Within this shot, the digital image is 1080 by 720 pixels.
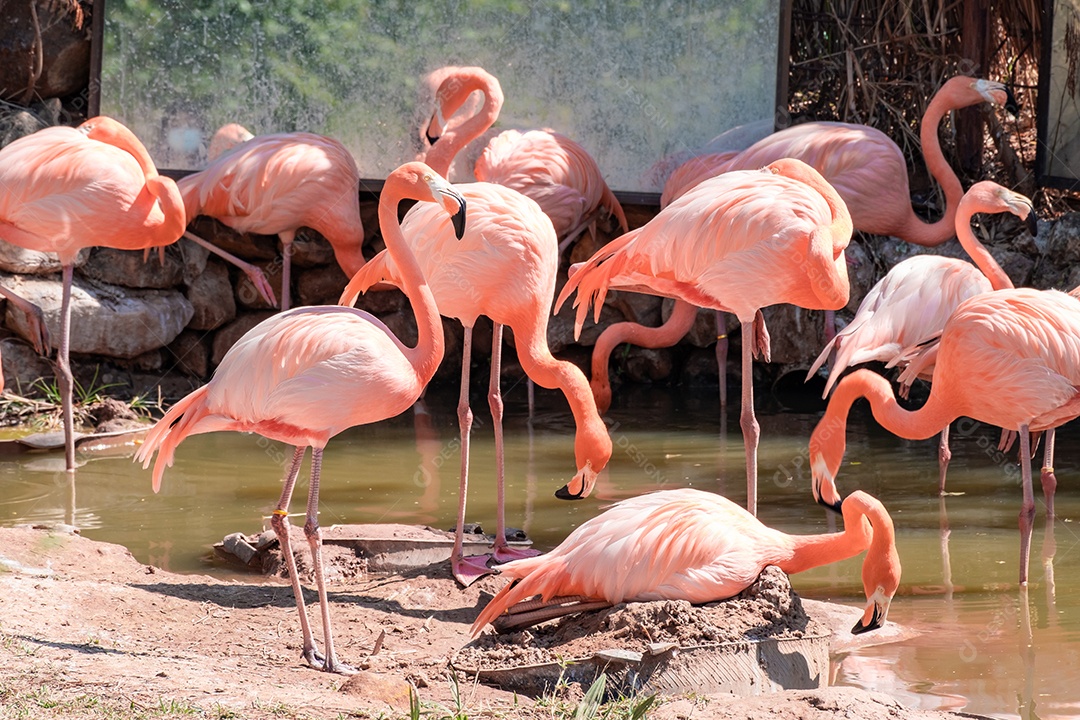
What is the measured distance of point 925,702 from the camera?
Result: 3510mm

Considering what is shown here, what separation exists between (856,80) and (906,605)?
5551 millimetres

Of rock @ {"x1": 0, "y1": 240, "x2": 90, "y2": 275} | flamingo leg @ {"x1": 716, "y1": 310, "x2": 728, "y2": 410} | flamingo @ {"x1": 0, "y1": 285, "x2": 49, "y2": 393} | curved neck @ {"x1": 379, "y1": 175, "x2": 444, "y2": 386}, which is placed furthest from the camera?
flamingo leg @ {"x1": 716, "y1": 310, "x2": 728, "y2": 410}

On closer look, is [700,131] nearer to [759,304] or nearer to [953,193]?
[953,193]

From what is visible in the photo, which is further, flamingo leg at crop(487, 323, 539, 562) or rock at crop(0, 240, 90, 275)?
rock at crop(0, 240, 90, 275)

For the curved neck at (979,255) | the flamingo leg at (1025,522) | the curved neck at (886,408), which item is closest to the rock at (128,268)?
the curved neck at (979,255)

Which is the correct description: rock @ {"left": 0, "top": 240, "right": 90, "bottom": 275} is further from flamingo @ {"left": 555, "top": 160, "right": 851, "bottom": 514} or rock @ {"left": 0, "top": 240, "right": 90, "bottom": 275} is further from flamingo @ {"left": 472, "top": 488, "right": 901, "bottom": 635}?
flamingo @ {"left": 472, "top": 488, "right": 901, "bottom": 635}

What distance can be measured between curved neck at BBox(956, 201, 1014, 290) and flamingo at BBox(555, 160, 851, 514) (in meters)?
1.43

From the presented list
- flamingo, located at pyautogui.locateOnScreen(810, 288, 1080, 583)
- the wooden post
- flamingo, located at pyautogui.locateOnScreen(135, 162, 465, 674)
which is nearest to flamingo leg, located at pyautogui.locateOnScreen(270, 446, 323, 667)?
flamingo, located at pyautogui.locateOnScreen(135, 162, 465, 674)

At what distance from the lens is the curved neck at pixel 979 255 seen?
6066mm

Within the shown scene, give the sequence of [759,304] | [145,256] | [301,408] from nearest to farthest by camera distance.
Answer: [301,408] < [759,304] < [145,256]

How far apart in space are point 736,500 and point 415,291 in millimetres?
2073

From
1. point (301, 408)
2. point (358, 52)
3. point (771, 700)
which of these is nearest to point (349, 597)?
point (301, 408)

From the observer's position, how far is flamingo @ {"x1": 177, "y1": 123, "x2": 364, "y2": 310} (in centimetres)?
746

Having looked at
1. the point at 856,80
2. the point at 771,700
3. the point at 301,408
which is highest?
the point at 856,80
